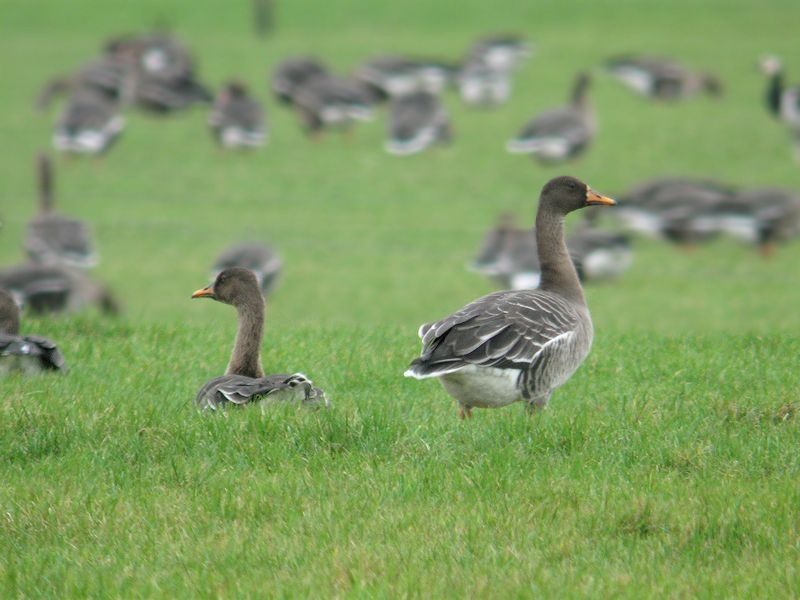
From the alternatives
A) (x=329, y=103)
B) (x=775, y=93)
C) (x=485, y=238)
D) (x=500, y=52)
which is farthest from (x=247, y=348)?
(x=500, y=52)

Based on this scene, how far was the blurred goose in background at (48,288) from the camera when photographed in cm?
1569

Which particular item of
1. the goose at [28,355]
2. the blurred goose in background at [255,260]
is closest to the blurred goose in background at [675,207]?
the blurred goose in background at [255,260]

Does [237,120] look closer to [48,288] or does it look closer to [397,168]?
[397,168]

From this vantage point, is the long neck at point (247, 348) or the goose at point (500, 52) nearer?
the long neck at point (247, 348)

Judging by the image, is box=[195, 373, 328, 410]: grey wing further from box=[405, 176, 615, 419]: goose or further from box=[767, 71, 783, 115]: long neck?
box=[767, 71, 783, 115]: long neck

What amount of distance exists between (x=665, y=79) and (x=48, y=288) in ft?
68.9

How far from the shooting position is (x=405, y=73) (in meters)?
34.1

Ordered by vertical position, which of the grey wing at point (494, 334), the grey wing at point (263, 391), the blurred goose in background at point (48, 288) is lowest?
the blurred goose in background at point (48, 288)

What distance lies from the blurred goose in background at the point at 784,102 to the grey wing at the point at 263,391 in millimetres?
23084

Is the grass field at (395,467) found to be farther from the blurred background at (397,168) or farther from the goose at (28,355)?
the blurred background at (397,168)

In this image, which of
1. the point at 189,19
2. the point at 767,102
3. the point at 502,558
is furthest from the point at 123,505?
the point at 189,19

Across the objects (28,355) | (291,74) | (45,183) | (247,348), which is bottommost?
(291,74)

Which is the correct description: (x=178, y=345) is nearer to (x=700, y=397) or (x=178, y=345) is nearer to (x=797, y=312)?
(x=700, y=397)

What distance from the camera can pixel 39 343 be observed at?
8477mm
